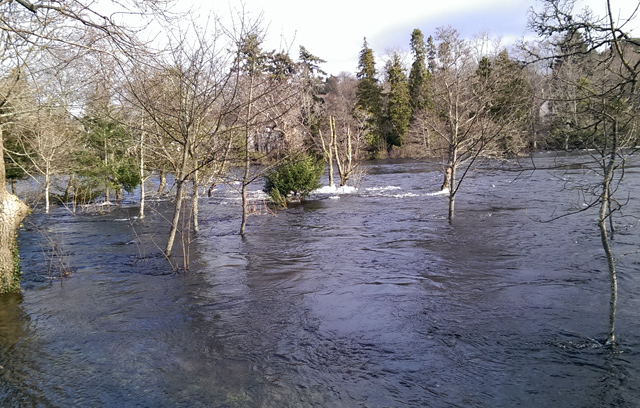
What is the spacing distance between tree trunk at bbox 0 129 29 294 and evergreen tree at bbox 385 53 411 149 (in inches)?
1714

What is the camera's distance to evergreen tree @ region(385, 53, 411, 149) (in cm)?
4912

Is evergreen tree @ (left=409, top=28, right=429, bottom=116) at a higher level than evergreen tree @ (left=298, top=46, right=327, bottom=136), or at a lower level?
higher

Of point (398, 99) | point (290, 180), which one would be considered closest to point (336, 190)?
point (290, 180)

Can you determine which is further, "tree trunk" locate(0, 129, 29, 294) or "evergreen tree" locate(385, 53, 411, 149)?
"evergreen tree" locate(385, 53, 411, 149)

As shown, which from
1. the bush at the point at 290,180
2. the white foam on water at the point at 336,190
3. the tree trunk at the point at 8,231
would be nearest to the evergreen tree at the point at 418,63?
the white foam on water at the point at 336,190

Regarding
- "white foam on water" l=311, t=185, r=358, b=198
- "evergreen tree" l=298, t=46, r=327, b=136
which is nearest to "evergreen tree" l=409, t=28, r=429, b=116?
"evergreen tree" l=298, t=46, r=327, b=136

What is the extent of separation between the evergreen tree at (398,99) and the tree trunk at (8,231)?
4353 centimetres

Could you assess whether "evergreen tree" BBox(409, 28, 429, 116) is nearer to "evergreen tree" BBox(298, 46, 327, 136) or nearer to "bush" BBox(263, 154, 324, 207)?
"evergreen tree" BBox(298, 46, 327, 136)

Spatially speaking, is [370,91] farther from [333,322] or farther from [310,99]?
[333,322]

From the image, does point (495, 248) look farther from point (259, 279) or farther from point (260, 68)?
point (260, 68)

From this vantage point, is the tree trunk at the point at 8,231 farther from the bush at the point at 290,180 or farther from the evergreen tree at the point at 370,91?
the evergreen tree at the point at 370,91

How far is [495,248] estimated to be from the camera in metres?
10.9

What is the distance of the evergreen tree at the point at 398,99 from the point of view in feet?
161

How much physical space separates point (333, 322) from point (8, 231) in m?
5.55
